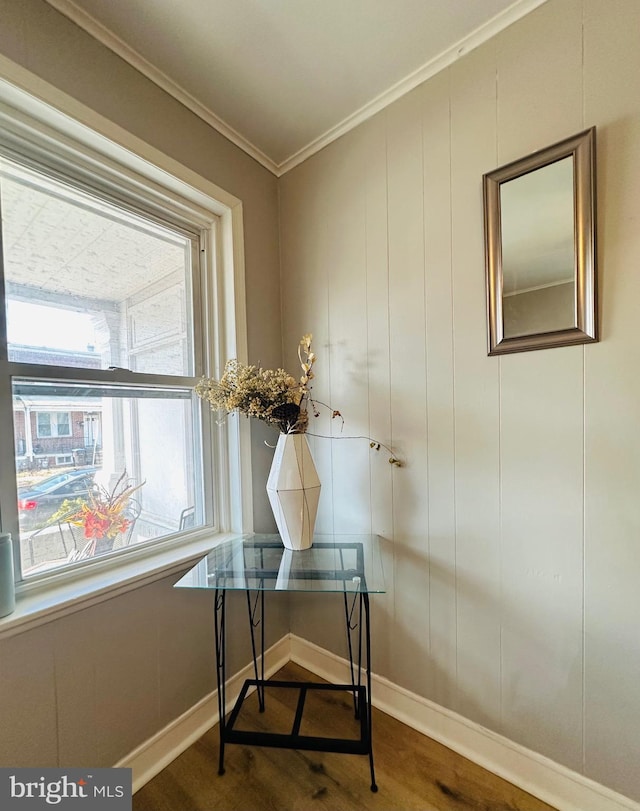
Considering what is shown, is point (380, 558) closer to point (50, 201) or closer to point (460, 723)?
point (460, 723)

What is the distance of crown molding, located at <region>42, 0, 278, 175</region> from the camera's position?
104cm

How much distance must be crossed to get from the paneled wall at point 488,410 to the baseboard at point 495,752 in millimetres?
38

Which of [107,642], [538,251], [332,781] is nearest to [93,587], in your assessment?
[107,642]

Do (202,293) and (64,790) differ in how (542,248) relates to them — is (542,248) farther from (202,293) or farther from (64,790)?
(64,790)

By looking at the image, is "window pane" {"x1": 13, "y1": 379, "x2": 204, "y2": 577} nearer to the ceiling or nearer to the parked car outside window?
the parked car outside window

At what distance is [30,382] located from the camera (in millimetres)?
1059

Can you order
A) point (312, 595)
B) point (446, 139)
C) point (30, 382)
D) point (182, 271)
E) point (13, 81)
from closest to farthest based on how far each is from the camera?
point (13, 81) < point (30, 382) < point (446, 139) < point (182, 271) < point (312, 595)

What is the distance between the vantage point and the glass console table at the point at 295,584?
3.67 feet

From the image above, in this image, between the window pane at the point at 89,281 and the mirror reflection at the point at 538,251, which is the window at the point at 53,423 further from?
the mirror reflection at the point at 538,251

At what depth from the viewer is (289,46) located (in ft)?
3.82

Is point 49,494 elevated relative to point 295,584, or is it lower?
elevated

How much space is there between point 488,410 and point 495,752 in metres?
1.15

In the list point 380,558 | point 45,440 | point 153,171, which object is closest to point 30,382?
point 45,440

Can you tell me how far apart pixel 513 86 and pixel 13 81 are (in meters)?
1.44
